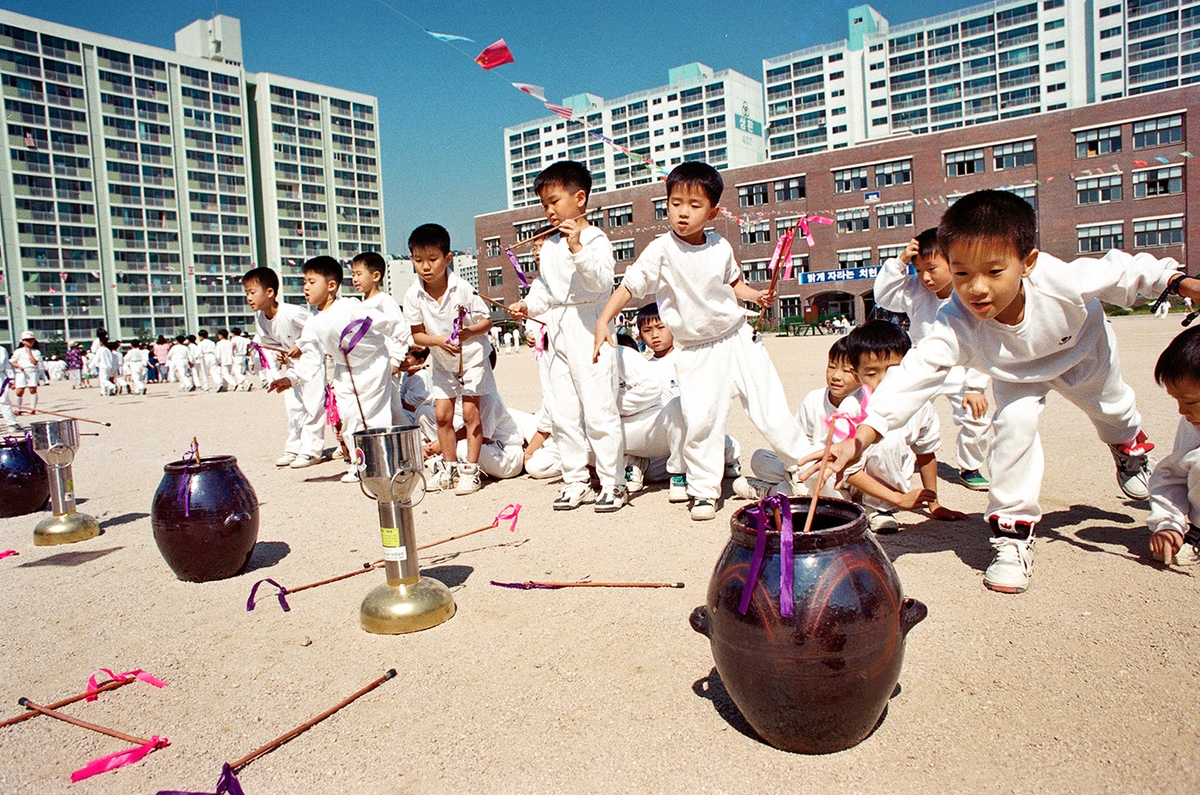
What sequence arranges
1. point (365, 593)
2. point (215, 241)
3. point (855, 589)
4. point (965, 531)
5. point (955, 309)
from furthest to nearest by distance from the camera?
1. point (215, 241)
2. point (965, 531)
3. point (365, 593)
4. point (955, 309)
5. point (855, 589)

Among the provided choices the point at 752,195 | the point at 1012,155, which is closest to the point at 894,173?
the point at 1012,155

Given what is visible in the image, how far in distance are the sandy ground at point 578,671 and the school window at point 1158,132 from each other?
2165 inches

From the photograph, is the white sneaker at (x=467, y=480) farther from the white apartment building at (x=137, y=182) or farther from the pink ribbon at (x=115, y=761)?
the white apartment building at (x=137, y=182)

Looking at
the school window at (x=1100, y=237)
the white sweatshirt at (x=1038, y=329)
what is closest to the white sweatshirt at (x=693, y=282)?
the white sweatshirt at (x=1038, y=329)

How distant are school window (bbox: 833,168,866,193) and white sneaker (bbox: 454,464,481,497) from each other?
55.4m

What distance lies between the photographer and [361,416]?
705 centimetres

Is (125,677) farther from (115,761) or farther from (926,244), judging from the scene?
(926,244)

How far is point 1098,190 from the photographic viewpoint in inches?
1967

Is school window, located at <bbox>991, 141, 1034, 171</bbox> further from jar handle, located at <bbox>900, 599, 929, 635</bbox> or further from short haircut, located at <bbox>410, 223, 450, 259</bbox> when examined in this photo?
jar handle, located at <bbox>900, 599, 929, 635</bbox>

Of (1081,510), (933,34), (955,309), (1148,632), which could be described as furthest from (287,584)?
(933,34)

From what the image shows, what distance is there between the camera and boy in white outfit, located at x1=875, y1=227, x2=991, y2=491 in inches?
212

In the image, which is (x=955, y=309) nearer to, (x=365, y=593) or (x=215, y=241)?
(x=365, y=593)

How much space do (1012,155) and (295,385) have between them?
55.0 m

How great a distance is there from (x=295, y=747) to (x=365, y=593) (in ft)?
4.87
